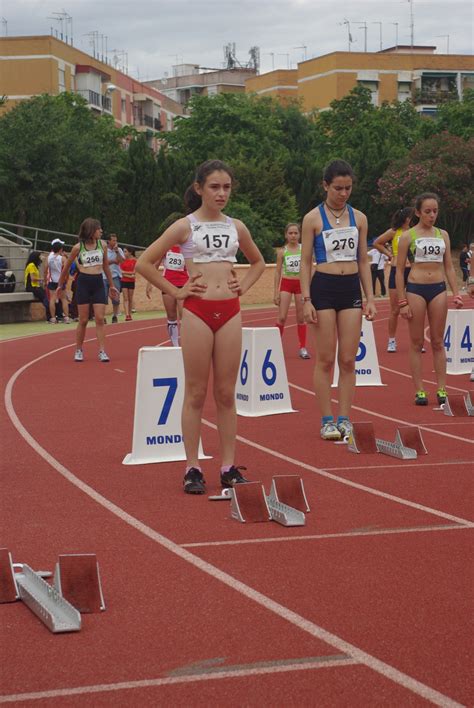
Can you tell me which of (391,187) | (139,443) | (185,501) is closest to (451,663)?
(185,501)

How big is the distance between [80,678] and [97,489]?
12.5 ft

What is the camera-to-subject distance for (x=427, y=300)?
12461mm

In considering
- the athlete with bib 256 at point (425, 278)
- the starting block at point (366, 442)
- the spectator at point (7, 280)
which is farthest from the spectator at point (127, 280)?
the starting block at point (366, 442)

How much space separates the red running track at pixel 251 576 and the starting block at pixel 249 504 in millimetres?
78

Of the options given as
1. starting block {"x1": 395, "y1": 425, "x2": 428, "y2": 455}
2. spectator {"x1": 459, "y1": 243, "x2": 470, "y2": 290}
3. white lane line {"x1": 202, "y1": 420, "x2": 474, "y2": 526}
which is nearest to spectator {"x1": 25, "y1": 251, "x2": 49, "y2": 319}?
white lane line {"x1": 202, "y1": 420, "x2": 474, "y2": 526}

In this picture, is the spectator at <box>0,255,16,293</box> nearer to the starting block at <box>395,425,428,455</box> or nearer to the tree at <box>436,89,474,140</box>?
the starting block at <box>395,425,428,455</box>

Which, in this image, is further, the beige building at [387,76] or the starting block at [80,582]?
the beige building at [387,76]

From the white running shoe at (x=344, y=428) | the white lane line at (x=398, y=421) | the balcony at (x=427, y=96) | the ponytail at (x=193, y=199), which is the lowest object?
the white lane line at (x=398, y=421)

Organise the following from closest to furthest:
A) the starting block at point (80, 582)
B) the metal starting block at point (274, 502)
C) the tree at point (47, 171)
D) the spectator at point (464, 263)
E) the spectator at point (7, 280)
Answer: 1. the starting block at point (80, 582)
2. the metal starting block at point (274, 502)
3. the spectator at point (7, 280)
4. the tree at point (47, 171)
5. the spectator at point (464, 263)

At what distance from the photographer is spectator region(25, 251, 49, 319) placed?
30.6 metres

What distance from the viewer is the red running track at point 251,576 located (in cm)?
A: 434

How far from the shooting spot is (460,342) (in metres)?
16.5

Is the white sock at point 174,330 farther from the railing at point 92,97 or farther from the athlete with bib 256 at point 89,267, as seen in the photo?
the railing at point 92,97

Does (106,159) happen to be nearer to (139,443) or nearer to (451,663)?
(139,443)
